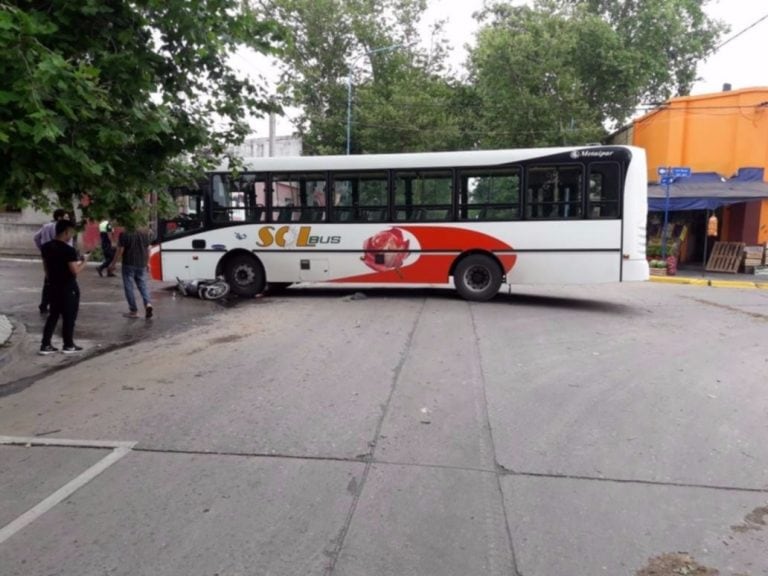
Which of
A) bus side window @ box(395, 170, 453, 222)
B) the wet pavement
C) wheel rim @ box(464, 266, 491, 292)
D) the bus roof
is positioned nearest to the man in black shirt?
the wet pavement

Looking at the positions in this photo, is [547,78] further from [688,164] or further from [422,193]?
[422,193]

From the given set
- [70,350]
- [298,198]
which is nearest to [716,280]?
[298,198]

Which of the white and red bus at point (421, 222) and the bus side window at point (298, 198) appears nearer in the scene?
the white and red bus at point (421, 222)

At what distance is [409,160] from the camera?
12.4 m

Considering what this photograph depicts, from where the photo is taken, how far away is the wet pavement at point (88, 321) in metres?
7.42

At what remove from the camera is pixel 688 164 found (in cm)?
2217

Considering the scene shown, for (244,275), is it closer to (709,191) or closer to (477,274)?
(477,274)

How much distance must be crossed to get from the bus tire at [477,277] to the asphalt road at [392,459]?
12.8 ft

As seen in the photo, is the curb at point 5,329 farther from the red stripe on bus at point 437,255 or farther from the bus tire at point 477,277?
the bus tire at point 477,277

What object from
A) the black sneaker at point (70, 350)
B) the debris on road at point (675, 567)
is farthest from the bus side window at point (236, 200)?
the debris on road at point (675, 567)

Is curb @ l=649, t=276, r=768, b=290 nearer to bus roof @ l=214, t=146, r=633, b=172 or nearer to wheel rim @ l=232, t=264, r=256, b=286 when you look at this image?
bus roof @ l=214, t=146, r=633, b=172

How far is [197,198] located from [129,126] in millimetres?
7536

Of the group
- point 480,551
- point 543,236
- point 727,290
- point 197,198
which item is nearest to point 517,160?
point 543,236

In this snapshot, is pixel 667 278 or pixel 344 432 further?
pixel 667 278
